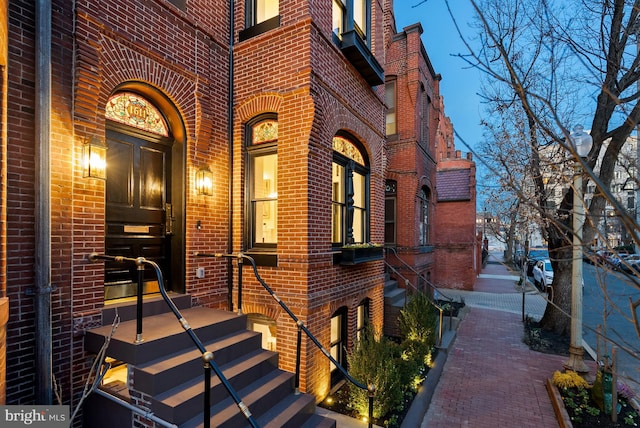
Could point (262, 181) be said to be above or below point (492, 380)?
above

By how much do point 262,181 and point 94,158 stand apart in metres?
2.61

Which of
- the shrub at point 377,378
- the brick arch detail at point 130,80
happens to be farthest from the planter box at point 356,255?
the brick arch detail at point 130,80

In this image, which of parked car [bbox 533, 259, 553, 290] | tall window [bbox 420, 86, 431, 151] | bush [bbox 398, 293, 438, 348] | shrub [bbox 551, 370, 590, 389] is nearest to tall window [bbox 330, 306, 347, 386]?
bush [bbox 398, 293, 438, 348]

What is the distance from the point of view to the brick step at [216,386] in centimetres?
311

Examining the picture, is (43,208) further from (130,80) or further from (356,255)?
(356,255)

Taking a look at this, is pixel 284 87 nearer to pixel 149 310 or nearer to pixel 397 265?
pixel 149 310

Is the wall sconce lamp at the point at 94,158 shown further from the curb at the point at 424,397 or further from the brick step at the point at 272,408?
the curb at the point at 424,397

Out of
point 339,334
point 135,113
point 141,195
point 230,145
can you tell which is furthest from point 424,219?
point 135,113

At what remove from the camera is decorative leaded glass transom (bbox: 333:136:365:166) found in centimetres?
641

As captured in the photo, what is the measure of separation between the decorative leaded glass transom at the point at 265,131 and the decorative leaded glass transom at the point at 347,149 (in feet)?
3.97

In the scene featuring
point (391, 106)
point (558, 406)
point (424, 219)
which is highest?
point (391, 106)

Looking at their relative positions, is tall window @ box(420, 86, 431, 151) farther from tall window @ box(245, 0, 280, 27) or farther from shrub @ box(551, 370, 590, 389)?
shrub @ box(551, 370, 590, 389)

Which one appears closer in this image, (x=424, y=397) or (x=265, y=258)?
(x=424, y=397)

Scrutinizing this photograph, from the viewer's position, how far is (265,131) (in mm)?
5812
